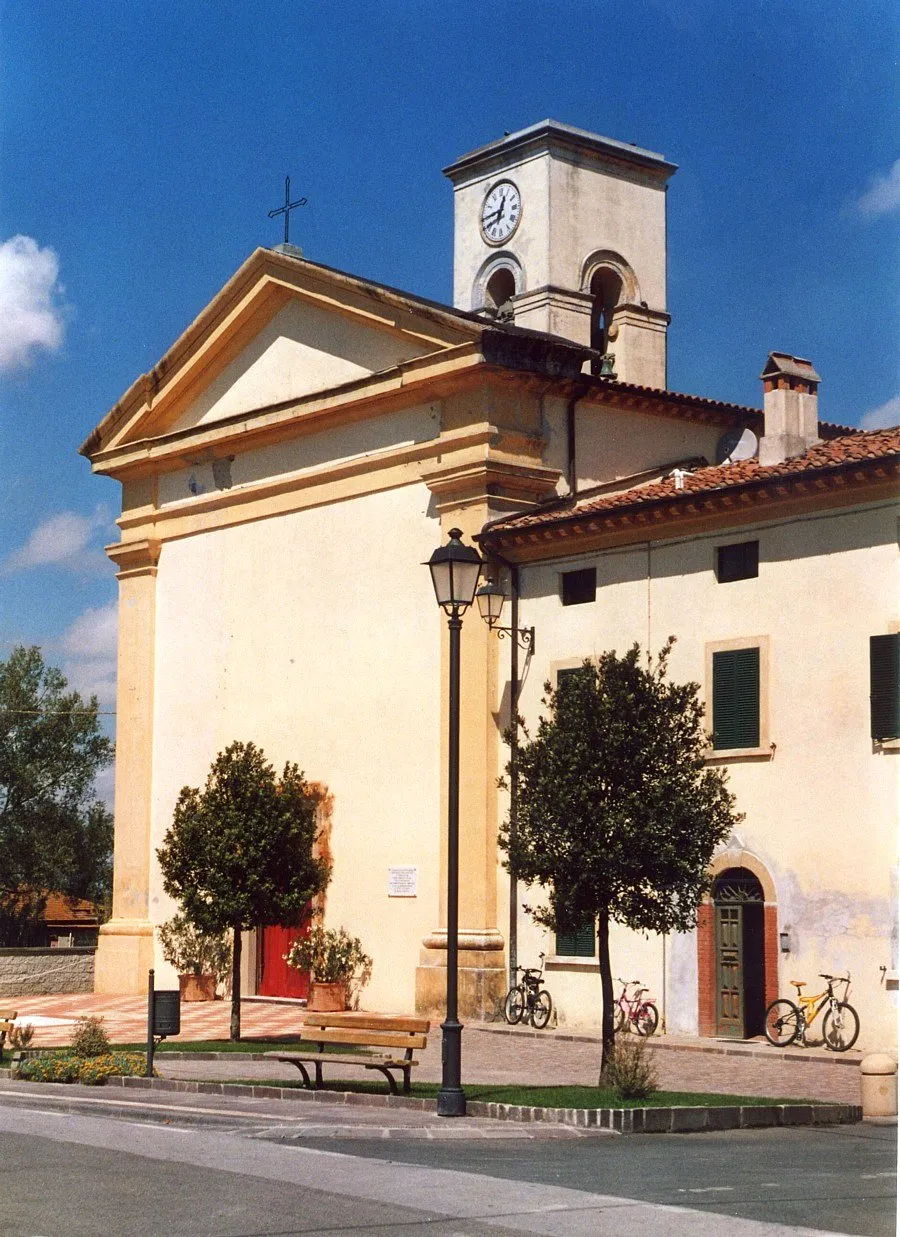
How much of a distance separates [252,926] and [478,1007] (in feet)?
12.0

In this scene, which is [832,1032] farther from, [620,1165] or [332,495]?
[332,495]

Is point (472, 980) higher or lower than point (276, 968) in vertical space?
higher

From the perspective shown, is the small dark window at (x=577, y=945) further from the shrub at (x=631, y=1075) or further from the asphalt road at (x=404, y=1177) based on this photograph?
the asphalt road at (x=404, y=1177)

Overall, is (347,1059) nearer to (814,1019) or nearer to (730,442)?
(814,1019)

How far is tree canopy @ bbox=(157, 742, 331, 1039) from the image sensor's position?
83.5ft

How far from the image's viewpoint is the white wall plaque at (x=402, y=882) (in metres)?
29.1

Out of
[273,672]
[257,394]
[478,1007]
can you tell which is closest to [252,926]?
[478,1007]

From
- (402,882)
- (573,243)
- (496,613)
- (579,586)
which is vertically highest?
(573,243)

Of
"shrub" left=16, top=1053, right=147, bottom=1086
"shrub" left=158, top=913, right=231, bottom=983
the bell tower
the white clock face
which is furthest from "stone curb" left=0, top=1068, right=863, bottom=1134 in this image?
the white clock face

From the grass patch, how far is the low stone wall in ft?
52.5

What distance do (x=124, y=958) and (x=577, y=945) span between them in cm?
1092

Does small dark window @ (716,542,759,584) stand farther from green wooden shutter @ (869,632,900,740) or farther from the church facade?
green wooden shutter @ (869,632,900,740)

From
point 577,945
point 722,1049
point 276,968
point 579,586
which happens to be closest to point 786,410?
point 579,586

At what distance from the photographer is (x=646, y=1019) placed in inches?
976
